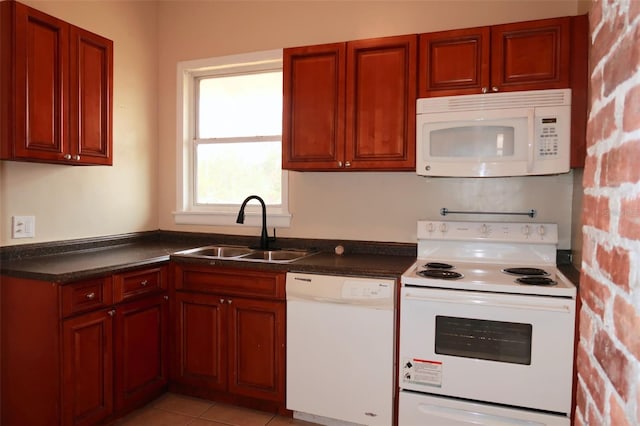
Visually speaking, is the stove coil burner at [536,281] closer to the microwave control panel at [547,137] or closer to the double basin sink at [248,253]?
the microwave control panel at [547,137]

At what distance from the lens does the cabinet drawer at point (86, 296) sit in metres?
2.03

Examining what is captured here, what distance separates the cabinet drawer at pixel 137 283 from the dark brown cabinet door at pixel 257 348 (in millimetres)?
470

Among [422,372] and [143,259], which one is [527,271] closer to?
[422,372]

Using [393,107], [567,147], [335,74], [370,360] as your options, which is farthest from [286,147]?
[567,147]

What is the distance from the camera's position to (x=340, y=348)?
2.28 m

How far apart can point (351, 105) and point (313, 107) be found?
0.25 m

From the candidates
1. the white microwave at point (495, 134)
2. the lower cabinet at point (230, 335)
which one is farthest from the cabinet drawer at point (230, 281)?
the white microwave at point (495, 134)

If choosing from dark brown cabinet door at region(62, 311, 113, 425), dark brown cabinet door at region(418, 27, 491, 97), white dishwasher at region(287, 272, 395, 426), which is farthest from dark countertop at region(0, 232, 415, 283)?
dark brown cabinet door at region(418, 27, 491, 97)

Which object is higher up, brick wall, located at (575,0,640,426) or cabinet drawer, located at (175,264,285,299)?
brick wall, located at (575,0,640,426)

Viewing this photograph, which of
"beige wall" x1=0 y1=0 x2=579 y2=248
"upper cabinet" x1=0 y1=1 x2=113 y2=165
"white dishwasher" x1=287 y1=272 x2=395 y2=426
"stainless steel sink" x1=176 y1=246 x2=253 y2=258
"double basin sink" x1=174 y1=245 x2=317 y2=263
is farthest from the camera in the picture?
"stainless steel sink" x1=176 y1=246 x2=253 y2=258

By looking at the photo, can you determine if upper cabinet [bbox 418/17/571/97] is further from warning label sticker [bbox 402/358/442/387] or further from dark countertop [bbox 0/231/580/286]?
warning label sticker [bbox 402/358/442/387]

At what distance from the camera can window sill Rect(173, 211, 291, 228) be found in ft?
10.2

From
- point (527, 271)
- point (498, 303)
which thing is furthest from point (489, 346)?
point (527, 271)

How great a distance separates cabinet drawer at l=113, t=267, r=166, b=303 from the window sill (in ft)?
2.43
